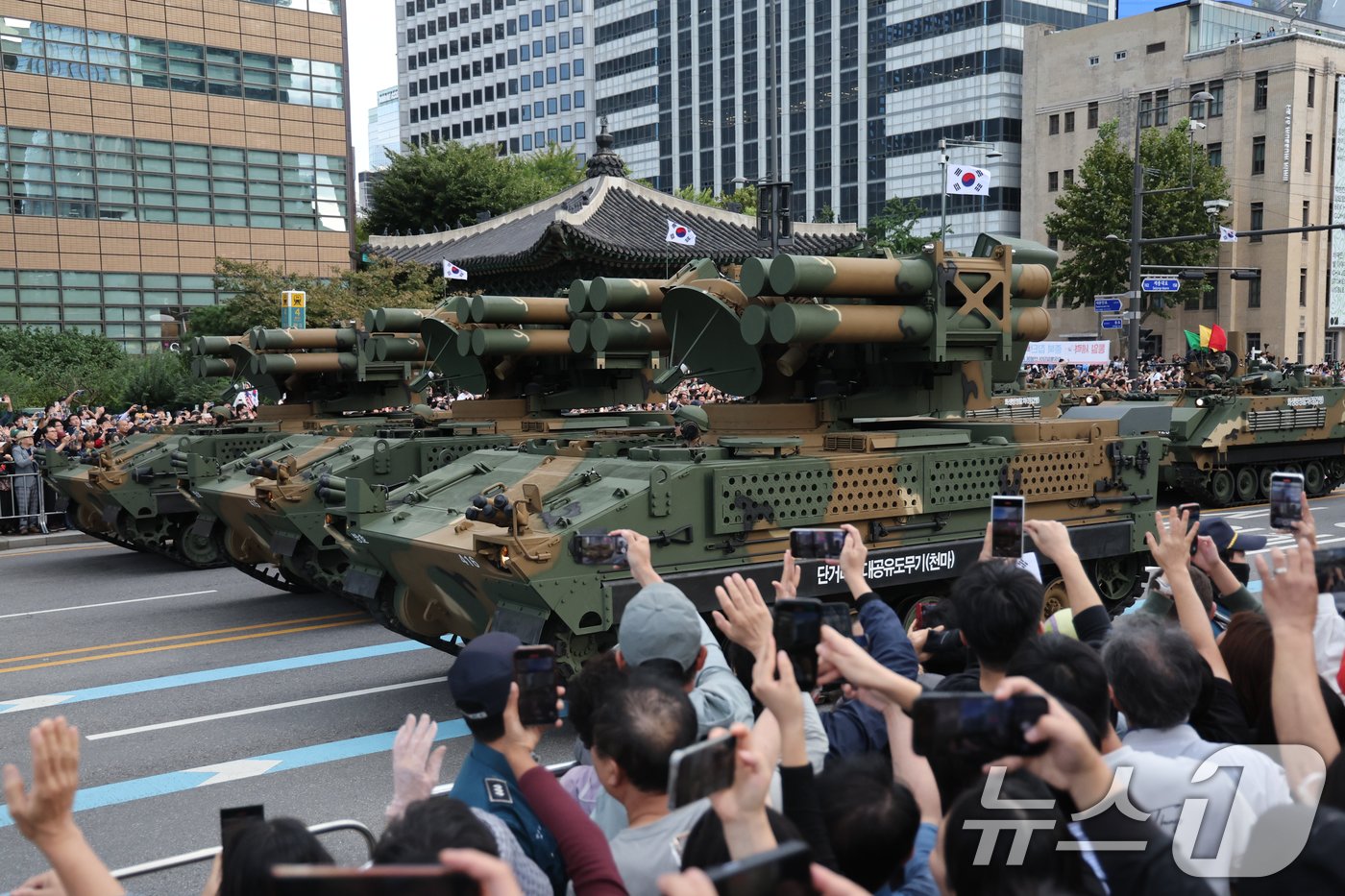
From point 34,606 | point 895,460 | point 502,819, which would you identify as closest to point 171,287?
point 34,606

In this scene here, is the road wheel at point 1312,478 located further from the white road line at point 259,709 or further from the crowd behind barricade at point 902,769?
the crowd behind barricade at point 902,769

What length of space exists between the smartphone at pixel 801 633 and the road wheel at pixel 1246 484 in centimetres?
1740

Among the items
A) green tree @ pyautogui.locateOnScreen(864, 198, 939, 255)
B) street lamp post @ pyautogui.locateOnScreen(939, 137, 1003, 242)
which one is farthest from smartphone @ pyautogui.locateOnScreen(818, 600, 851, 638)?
green tree @ pyautogui.locateOnScreen(864, 198, 939, 255)

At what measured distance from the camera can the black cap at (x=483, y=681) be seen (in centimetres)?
328

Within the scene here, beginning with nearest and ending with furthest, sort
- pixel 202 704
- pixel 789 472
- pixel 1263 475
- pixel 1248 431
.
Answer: pixel 789 472, pixel 202 704, pixel 1248 431, pixel 1263 475

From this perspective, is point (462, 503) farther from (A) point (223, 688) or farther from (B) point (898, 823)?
(B) point (898, 823)

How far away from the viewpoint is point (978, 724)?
7.76 feet

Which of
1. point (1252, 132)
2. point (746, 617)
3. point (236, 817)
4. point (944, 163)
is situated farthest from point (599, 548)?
point (1252, 132)

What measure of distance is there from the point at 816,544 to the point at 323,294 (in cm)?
2402

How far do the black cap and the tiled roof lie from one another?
22.7 m

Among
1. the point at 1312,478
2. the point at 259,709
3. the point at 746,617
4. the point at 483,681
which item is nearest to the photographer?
the point at 483,681

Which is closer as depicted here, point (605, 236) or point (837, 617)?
point (837, 617)

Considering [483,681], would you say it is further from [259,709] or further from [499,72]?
[499,72]

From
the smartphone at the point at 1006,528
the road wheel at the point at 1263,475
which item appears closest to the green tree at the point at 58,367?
the road wheel at the point at 1263,475
